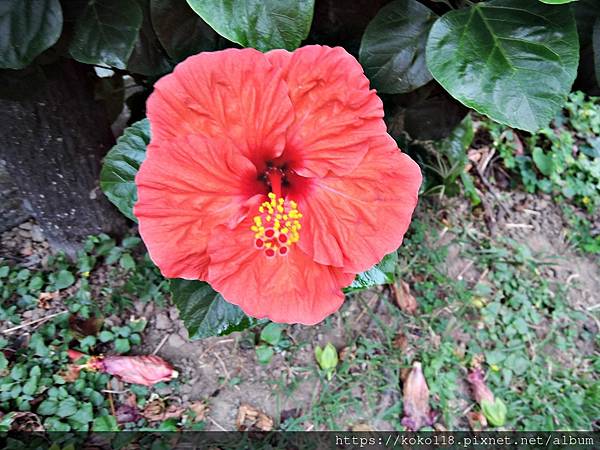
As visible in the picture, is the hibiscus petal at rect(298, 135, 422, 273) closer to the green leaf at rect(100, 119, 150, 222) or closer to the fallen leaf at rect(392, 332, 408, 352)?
the green leaf at rect(100, 119, 150, 222)

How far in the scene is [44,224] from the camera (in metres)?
1.56

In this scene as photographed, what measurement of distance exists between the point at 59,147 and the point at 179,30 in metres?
0.58

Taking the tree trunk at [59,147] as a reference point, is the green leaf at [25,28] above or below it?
above

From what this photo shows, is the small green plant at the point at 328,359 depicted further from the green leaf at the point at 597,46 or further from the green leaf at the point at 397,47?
the green leaf at the point at 597,46

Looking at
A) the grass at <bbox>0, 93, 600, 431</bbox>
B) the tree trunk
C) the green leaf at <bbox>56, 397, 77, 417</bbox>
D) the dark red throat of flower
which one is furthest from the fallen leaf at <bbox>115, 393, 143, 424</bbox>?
the dark red throat of flower

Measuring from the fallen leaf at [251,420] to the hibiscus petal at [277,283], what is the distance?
2.81 feet

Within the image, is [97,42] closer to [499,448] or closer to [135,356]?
[135,356]

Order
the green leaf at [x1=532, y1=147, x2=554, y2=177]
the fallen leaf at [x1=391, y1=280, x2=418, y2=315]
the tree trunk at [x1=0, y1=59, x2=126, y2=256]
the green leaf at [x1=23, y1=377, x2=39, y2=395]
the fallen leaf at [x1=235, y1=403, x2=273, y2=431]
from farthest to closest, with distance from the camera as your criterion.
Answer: the green leaf at [x1=532, y1=147, x2=554, y2=177] → the fallen leaf at [x1=391, y1=280, x2=418, y2=315] → the fallen leaf at [x1=235, y1=403, x2=273, y2=431] → the green leaf at [x1=23, y1=377, x2=39, y2=395] → the tree trunk at [x1=0, y1=59, x2=126, y2=256]

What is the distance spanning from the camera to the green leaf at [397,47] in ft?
3.56

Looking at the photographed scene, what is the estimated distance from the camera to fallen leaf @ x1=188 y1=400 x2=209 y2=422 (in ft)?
5.17

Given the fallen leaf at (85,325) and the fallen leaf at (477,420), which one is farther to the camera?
the fallen leaf at (477,420)

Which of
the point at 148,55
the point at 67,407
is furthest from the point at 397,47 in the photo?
the point at 67,407

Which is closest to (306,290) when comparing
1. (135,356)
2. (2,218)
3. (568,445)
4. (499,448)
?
(135,356)

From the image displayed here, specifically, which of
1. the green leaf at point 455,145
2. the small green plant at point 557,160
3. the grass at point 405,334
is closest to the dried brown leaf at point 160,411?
the grass at point 405,334
